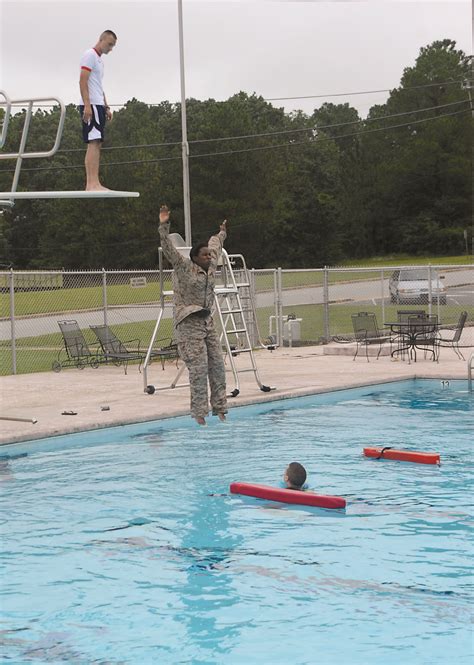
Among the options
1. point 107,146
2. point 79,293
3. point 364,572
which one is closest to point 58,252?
point 107,146

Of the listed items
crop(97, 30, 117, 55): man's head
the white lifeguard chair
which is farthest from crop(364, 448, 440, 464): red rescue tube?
crop(97, 30, 117, 55): man's head

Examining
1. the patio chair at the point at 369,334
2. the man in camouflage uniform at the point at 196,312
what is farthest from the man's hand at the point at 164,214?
the patio chair at the point at 369,334

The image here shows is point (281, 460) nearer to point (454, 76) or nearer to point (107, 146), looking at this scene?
point (107, 146)

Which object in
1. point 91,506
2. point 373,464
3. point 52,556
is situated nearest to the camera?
point 52,556

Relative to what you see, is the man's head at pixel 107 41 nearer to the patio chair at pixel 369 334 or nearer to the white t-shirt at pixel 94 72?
the white t-shirt at pixel 94 72

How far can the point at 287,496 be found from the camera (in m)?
10.7

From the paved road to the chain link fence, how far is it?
0.14 ft

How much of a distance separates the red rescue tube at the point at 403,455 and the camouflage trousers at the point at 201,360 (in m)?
2.26

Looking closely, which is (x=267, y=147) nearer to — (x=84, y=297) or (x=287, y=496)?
(x=84, y=297)

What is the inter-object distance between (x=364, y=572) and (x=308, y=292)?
3785cm

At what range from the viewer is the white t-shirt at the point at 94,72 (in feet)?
35.4

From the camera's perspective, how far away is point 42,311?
4200 centimetres

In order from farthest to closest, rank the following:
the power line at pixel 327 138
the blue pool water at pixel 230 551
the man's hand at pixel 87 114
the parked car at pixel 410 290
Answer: the power line at pixel 327 138, the parked car at pixel 410 290, the man's hand at pixel 87 114, the blue pool water at pixel 230 551

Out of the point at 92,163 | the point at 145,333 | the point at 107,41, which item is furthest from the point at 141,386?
the point at 145,333
